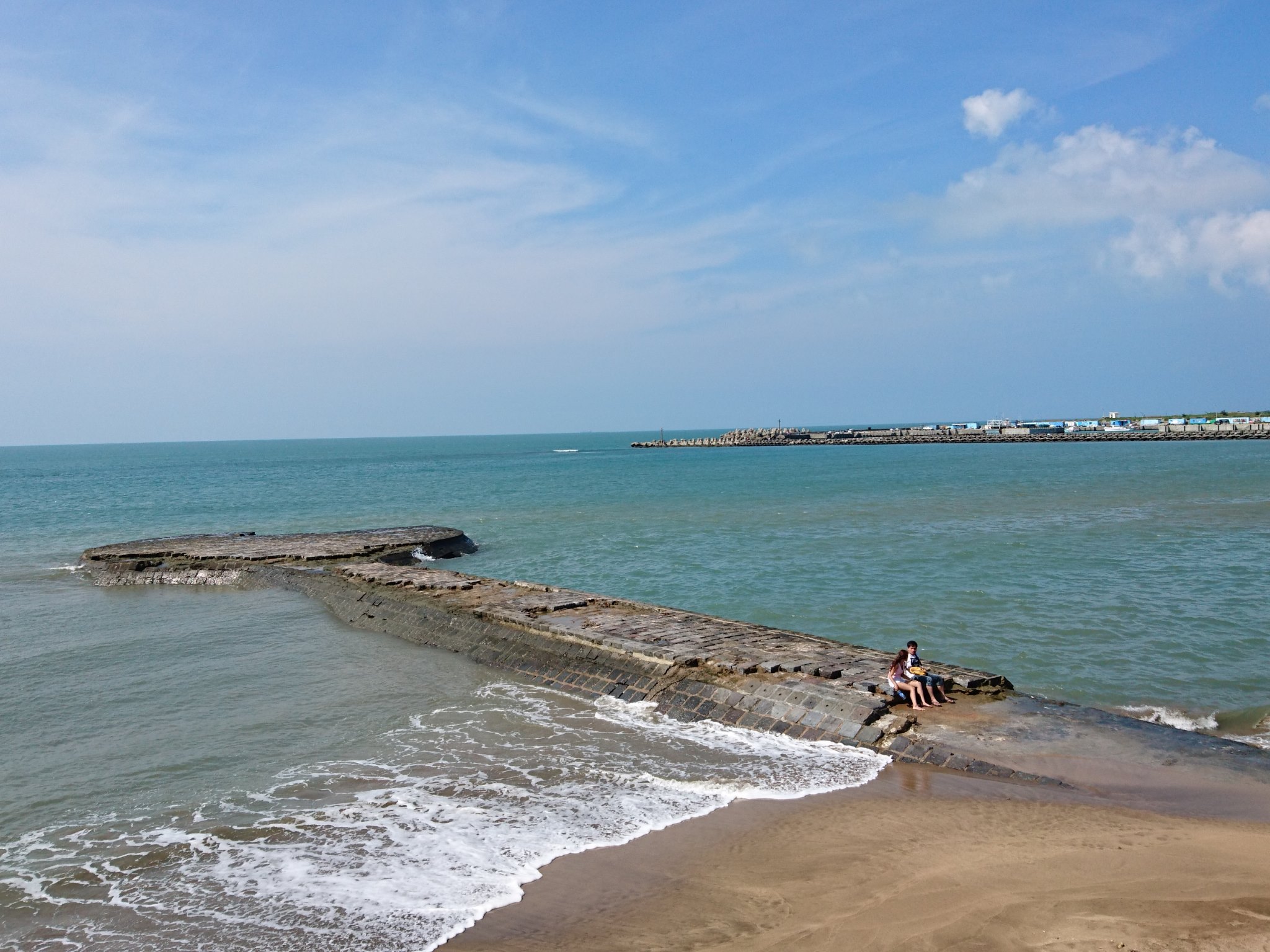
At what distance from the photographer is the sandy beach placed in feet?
21.0

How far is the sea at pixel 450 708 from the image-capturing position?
7613 mm

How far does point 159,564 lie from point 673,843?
23920mm

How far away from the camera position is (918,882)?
7.16 m

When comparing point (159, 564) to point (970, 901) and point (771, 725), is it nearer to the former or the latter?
point (771, 725)

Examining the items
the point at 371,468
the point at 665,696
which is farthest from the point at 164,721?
the point at 371,468

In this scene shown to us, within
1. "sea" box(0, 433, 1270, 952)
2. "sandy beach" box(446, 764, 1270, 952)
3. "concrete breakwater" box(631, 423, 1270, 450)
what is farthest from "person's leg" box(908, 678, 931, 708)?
"concrete breakwater" box(631, 423, 1270, 450)

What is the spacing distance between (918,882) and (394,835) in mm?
4892

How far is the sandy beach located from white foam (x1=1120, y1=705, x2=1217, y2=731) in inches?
145

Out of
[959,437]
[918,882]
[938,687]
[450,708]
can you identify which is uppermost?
[959,437]

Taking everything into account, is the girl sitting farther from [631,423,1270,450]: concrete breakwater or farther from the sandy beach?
[631,423,1270,450]: concrete breakwater

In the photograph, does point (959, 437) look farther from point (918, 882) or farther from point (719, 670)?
point (918, 882)

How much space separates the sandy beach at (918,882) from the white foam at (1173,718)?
3.69m

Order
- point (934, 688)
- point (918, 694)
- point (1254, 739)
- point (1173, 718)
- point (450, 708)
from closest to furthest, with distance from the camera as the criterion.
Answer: point (1254, 739), point (918, 694), point (934, 688), point (1173, 718), point (450, 708)

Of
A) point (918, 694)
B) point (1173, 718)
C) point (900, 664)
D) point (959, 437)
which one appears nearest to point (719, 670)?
point (900, 664)
